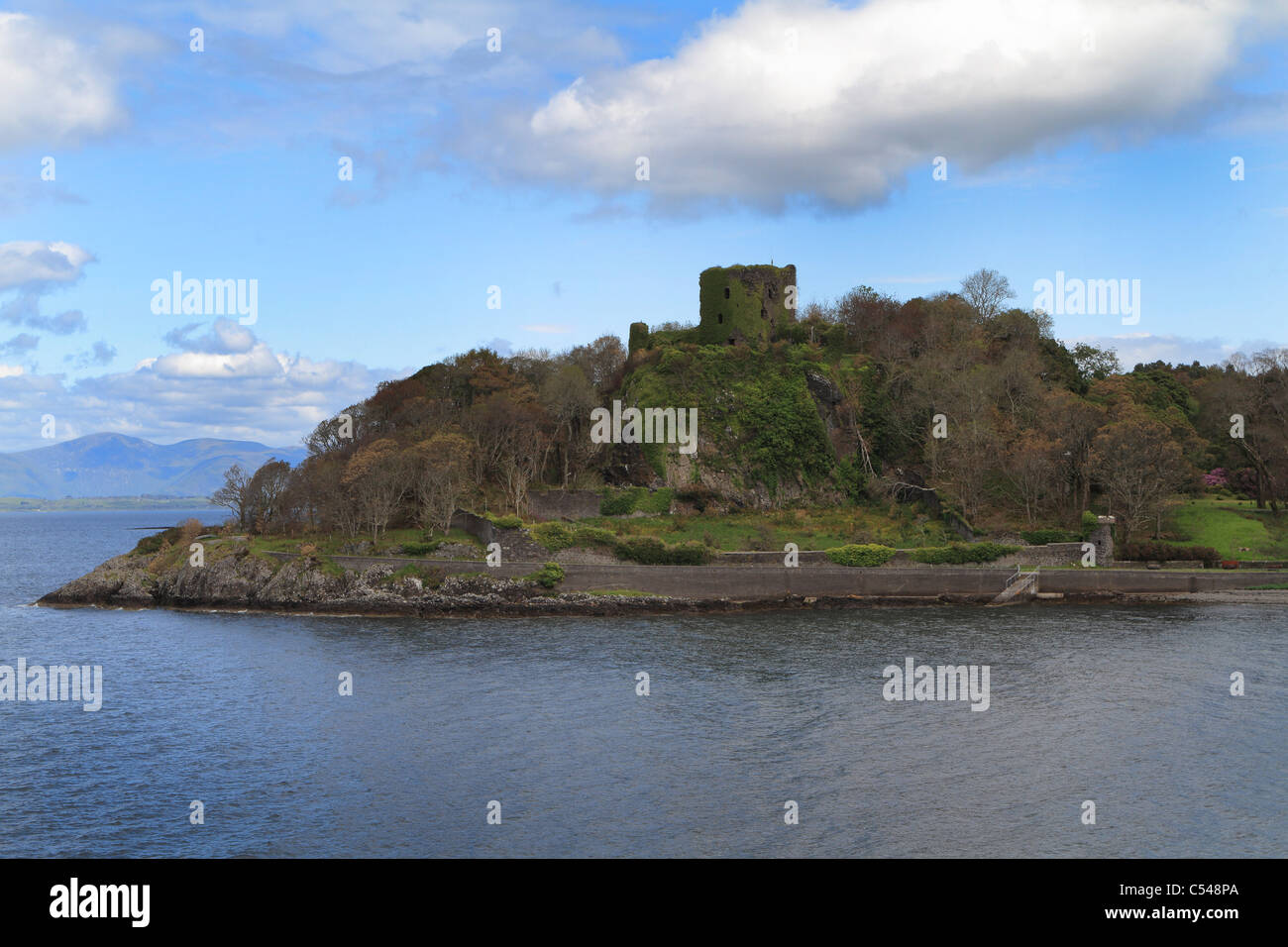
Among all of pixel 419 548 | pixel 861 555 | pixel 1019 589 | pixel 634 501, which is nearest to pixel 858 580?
pixel 861 555

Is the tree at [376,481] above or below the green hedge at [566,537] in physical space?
above

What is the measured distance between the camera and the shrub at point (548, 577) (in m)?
53.4

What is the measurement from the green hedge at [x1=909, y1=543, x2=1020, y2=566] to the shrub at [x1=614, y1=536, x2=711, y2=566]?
12791 millimetres

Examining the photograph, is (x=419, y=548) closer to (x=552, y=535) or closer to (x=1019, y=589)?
(x=552, y=535)

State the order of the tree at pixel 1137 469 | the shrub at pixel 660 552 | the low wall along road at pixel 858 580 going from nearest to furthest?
the low wall along road at pixel 858 580, the shrub at pixel 660 552, the tree at pixel 1137 469

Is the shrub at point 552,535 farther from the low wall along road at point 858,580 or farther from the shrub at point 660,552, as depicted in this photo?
the shrub at point 660,552

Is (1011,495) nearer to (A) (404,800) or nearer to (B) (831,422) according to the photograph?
(B) (831,422)

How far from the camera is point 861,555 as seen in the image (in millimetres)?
54750

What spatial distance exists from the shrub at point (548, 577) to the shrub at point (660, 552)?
427 centimetres

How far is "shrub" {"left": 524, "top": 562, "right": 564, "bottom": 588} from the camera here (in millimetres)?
53438

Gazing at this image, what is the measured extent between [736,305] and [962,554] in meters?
32.8

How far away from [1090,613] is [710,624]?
814 inches

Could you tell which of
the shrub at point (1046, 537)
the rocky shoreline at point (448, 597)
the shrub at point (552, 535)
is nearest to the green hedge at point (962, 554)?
the shrub at point (1046, 537)

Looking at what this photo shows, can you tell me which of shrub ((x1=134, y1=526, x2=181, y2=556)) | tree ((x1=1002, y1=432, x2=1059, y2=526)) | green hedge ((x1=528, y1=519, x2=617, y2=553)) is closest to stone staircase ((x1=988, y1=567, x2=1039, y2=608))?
tree ((x1=1002, y1=432, x2=1059, y2=526))
